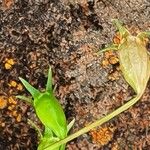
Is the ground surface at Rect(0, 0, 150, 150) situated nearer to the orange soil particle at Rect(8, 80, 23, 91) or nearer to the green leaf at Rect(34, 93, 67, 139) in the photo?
the orange soil particle at Rect(8, 80, 23, 91)

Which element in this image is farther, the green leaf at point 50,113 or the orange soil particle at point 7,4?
the orange soil particle at point 7,4

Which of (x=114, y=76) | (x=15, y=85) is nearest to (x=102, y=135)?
(x=114, y=76)

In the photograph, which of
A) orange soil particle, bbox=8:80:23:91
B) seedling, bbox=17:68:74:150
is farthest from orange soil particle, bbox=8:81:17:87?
seedling, bbox=17:68:74:150

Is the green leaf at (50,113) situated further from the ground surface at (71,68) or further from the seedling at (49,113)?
the ground surface at (71,68)

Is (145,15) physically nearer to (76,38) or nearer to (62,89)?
(76,38)

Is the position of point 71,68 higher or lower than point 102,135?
higher

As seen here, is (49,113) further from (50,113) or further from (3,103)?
(3,103)

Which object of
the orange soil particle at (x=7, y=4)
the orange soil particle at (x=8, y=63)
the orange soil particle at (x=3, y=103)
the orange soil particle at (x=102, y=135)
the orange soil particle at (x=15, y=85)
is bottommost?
the orange soil particle at (x=102, y=135)

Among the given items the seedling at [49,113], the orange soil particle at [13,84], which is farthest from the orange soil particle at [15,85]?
the seedling at [49,113]
